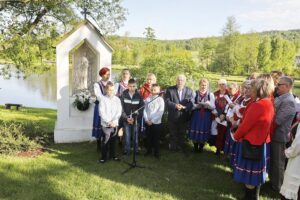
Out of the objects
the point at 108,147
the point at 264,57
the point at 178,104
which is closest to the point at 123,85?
the point at 178,104

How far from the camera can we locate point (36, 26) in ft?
42.5

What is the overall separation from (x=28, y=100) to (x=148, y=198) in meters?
24.0

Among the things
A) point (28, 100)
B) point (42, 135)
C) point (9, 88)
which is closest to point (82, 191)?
point (42, 135)

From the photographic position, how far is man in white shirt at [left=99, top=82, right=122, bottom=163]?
6547mm

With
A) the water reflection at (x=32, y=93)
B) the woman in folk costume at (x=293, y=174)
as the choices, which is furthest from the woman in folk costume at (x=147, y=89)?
the water reflection at (x=32, y=93)

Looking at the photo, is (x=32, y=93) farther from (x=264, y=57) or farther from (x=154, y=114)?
(x=264, y=57)

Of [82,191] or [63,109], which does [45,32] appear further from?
[82,191]

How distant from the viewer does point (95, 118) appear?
7297 millimetres

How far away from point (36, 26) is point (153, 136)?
8391 mm

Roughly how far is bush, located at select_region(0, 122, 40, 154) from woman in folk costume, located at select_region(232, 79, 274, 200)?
4515 mm

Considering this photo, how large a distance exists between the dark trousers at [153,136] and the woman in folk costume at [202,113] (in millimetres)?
793

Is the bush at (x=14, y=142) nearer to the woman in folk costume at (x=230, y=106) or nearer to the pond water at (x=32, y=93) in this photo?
the woman in folk costume at (x=230, y=106)

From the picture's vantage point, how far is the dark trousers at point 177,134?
24.5 feet

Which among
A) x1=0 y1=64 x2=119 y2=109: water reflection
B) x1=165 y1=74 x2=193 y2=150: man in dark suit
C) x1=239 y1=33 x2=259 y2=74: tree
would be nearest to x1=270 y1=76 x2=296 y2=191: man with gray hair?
x1=165 y1=74 x2=193 y2=150: man in dark suit
